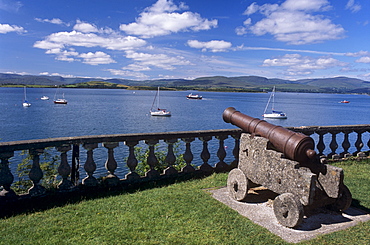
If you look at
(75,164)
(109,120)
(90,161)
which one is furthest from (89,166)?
(109,120)

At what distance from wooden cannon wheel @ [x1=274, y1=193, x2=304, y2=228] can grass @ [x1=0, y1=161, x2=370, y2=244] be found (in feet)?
1.24

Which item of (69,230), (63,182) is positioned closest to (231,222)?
(69,230)

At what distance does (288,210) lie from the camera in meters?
4.76

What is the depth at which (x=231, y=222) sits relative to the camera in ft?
16.0

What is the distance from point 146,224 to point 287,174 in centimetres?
237

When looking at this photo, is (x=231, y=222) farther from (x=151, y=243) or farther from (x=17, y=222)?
(x=17, y=222)

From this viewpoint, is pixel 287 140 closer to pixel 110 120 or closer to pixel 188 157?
pixel 188 157

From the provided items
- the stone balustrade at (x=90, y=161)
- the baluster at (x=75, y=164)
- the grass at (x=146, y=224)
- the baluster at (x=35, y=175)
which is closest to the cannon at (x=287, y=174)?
the grass at (x=146, y=224)

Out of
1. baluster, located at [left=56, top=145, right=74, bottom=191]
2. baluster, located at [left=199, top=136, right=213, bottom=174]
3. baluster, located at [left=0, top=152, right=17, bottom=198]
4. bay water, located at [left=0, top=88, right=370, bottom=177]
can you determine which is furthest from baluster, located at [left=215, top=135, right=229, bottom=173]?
bay water, located at [left=0, top=88, right=370, bottom=177]

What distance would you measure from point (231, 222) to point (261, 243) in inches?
27.4

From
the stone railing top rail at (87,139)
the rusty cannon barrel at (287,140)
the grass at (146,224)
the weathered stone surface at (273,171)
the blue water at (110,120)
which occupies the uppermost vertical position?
the rusty cannon barrel at (287,140)

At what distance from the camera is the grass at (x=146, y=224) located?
4.21 metres

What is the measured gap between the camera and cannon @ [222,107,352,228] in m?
4.78

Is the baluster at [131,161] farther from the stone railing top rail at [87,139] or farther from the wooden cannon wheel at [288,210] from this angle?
the wooden cannon wheel at [288,210]
